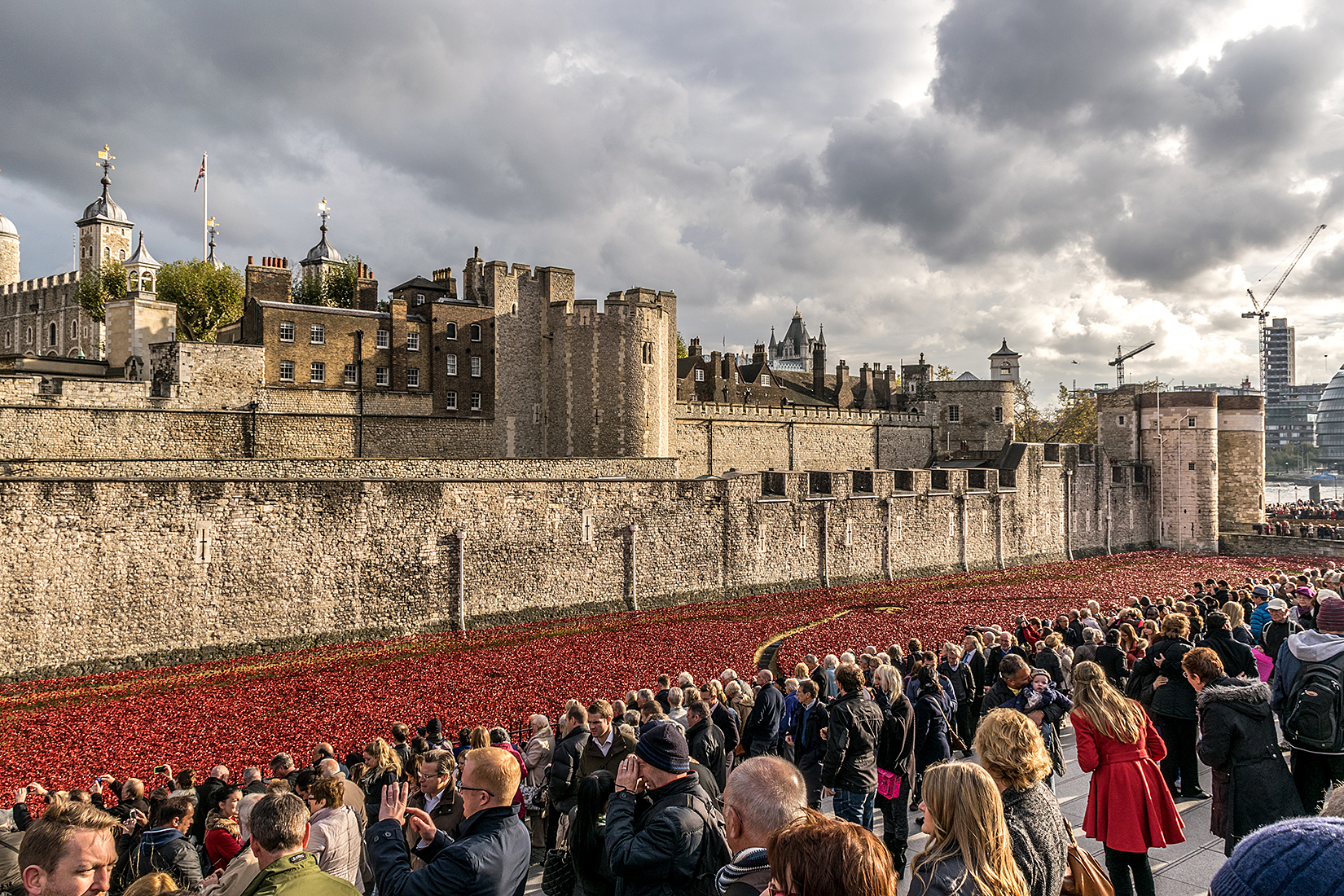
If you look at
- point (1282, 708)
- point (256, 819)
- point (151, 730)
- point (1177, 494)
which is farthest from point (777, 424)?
point (256, 819)

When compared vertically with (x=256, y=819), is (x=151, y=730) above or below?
below

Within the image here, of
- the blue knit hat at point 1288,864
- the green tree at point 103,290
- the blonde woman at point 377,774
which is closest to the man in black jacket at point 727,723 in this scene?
the blonde woman at point 377,774

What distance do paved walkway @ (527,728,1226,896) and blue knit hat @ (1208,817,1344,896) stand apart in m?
4.37

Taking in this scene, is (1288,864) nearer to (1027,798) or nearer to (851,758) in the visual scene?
(1027,798)

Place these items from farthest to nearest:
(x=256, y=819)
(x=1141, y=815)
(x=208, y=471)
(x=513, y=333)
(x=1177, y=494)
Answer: (x=1177, y=494), (x=513, y=333), (x=208, y=471), (x=1141, y=815), (x=256, y=819)

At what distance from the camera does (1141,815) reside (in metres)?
5.80

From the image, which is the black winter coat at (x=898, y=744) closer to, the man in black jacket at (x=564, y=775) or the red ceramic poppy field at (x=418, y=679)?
the man in black jacket at (x=564, y=775)

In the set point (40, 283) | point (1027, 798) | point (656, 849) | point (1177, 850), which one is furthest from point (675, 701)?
point (40, 283)

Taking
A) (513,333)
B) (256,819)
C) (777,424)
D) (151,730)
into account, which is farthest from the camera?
(777,424)

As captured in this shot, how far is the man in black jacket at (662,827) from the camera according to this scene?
14.7ft

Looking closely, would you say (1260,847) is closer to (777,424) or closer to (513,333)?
(513,333)

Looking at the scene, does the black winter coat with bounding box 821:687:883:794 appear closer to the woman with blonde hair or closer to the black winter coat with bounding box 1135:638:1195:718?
the black winter coat with bounding box 1135:638:1195:718

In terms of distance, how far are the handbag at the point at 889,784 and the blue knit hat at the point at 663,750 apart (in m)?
4.23

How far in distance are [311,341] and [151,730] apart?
24553 mm
